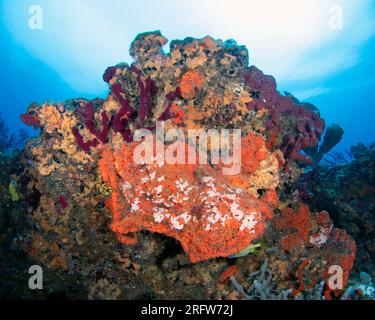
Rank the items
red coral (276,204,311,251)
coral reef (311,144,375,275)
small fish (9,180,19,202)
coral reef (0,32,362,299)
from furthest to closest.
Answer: coral reef (311,144,375,275), small fish (9,180,19,202), red coral (276,204,311,251), coral reef (0,32,362,299)

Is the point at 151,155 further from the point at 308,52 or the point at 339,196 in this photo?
the point at 308,52

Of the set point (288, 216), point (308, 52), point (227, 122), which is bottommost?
point (288, 216)

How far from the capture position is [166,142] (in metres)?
3.42

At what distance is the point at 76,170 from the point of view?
420cm

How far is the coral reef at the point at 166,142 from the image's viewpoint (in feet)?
12.8

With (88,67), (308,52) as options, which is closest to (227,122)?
(308,52)

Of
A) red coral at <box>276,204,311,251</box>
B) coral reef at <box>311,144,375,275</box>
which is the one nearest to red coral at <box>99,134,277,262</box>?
red coral at <box>276,204,311,251</box>

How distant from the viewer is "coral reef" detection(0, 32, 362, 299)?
12.8ft

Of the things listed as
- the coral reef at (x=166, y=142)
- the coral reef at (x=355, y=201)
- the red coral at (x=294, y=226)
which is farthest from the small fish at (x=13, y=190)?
the coral reef at (x=355, y=201)

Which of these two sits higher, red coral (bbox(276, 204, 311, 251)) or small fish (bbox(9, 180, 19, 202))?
small fish (bbox(9, 180, 19, 202))

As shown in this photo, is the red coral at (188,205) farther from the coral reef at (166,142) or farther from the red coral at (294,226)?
the red coral at (294,226)

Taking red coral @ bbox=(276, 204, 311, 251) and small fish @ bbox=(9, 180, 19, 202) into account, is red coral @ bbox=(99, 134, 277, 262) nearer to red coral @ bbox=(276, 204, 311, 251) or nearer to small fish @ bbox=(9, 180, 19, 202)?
red coral @ bbox=(276, 204, 311, 251)
